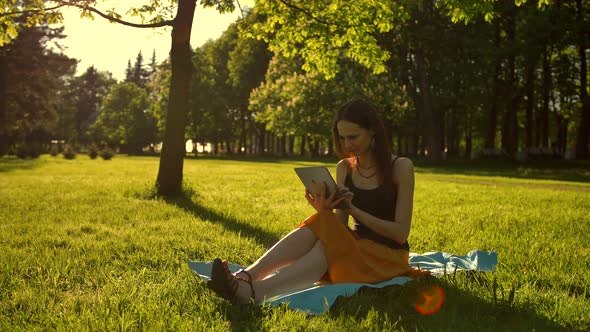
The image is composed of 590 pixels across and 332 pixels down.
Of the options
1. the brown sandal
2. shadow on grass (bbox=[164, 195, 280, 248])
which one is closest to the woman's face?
the brown sandal

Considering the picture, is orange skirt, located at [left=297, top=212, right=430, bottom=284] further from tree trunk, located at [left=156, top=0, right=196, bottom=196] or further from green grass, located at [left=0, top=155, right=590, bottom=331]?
tree trunk, located at [left=156, top=0, right=196, bottom=196]

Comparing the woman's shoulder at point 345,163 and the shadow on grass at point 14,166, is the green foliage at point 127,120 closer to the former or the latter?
the shadow on grass at point 14,166

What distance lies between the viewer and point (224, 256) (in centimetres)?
546

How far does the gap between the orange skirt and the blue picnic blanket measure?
0.34ft

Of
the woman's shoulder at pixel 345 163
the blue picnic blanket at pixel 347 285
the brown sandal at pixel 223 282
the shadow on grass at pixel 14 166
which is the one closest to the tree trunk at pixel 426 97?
the shadow on grass at pixel 14 166

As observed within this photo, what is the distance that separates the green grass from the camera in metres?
3.34

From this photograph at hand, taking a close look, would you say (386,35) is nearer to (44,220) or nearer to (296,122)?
(296,122)

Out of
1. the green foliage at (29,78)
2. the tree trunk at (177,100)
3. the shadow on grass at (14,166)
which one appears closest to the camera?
the tree trunk at (177,100)

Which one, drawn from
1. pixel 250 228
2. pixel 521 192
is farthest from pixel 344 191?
pixel 521 192

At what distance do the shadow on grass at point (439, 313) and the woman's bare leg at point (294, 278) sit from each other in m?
0.31

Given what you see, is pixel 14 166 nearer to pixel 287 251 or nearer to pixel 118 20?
pixel 118 20

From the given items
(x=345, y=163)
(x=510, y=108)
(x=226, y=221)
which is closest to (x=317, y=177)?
(x=345, y=163)

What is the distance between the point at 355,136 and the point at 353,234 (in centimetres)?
88

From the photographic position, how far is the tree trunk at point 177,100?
36.5 feet
